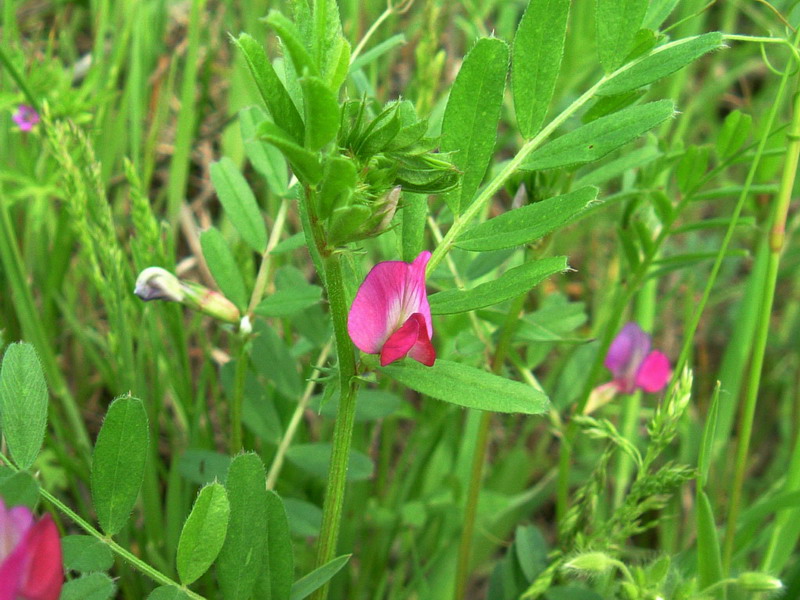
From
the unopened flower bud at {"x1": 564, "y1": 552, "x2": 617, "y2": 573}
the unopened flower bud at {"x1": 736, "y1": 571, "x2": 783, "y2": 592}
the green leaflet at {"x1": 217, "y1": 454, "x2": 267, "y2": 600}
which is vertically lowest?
the unopened flower bud at {"x1": 736, "y1": 571, "x2": 783, "y2": 592}

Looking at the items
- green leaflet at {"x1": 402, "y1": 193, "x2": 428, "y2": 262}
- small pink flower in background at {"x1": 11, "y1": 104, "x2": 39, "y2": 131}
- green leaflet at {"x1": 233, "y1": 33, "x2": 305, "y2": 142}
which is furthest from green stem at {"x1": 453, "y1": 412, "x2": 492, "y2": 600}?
small pink flower in background at {"x1": 11, "y1": 104, "x2": 39, "y2": 131}

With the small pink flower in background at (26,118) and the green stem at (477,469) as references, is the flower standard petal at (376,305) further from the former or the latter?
the small pink flower in background at (26,118)

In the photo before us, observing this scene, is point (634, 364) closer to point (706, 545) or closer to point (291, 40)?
point (706, 545)

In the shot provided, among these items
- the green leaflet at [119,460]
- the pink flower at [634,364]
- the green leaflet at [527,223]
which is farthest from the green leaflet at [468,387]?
the pink flower at [634,364]

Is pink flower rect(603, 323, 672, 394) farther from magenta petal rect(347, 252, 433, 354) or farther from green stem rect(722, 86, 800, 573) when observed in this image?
magenta petal rect(347, 252, 433, 354)

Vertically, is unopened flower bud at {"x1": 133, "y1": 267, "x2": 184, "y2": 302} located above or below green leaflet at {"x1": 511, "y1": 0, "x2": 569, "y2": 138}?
below

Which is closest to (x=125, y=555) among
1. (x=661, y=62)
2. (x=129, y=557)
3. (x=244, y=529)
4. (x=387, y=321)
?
(x=129, y=557)
